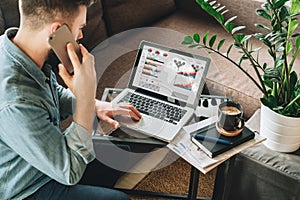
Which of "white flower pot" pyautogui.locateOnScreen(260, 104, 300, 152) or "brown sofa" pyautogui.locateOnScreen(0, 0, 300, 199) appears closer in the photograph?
"white flower pot" pyautogui.locateOnScreen(260, 104, 300, 152)

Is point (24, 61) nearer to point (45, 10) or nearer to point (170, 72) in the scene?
point (45, 10)

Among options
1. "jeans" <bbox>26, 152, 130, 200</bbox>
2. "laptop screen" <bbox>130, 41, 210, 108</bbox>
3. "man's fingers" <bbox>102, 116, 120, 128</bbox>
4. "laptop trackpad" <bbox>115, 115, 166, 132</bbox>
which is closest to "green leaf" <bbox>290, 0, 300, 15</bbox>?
"laptop screen" <bbox>130, 41, 210, 108</bbox>

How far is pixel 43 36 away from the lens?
1194 millimetres

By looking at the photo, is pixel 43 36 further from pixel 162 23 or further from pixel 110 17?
pixel 162 23

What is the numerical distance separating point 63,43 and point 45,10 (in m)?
0.12

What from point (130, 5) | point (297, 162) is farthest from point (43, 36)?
point (130, 5)

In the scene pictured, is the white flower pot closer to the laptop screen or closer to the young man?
the laptop screen

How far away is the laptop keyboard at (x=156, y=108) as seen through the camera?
1.53 meters

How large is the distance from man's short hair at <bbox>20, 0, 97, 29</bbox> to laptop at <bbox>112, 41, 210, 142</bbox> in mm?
469

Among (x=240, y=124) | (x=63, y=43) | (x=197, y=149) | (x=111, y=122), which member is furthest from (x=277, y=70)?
(x=63, y=43)

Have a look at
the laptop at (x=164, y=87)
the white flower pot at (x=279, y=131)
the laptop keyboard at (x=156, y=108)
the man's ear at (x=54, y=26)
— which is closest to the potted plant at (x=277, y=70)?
the white flower pot at (x=279, y=131)

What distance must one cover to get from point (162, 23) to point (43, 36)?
1283mm

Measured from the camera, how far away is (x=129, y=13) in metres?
2.24

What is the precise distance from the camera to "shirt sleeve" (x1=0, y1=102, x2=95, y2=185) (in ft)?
3.75
